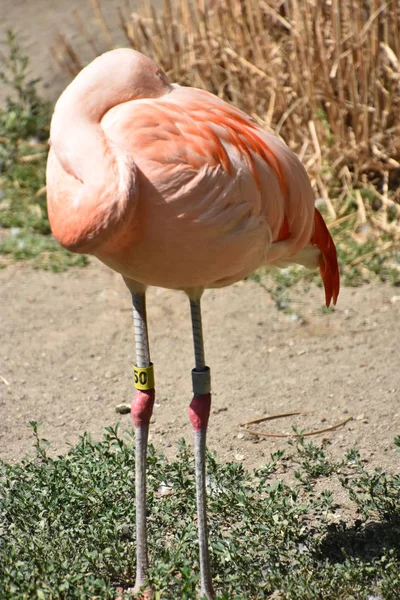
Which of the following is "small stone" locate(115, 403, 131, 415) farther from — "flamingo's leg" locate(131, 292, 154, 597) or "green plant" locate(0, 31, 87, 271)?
"green plant" locate(0, 31, 87, 271)

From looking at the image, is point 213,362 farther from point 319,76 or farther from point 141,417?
point 319,76

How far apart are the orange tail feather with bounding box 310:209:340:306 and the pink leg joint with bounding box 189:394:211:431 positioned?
2.08ft

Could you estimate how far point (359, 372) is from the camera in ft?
12.9

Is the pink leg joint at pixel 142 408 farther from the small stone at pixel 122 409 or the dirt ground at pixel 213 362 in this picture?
the small stone at pixel 122 409

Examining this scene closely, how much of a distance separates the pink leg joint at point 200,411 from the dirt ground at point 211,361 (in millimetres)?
904

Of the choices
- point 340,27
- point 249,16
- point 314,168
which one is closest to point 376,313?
point 314,168

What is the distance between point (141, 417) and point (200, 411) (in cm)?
19

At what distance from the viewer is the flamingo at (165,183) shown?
2.03 metres

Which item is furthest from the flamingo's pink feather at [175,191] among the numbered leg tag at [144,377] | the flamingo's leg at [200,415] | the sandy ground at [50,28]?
the sandy ground at [50,28]

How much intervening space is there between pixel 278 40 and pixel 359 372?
278 centimetres

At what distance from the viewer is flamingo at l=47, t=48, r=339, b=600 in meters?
2.03

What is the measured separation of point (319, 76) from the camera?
17.5 feet

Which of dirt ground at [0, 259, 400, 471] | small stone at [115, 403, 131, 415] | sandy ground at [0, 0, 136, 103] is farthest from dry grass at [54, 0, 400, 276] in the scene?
small stone at [115, 403, 131, 415]

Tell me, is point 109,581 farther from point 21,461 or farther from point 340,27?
point 340,27
